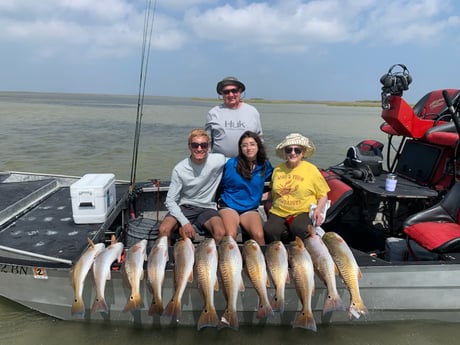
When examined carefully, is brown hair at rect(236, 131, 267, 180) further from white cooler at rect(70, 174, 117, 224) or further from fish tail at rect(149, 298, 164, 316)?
fish tail at rect(149, 298, 164, 316)

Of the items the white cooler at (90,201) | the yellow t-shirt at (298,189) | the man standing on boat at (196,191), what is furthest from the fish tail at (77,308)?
the yellow t-shirt at (298,189)

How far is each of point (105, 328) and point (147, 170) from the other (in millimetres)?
9120

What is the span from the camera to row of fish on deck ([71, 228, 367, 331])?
9.87 ft

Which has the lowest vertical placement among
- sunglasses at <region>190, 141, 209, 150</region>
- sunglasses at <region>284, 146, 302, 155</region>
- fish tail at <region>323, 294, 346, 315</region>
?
fish tail at <region>323, 294, 346, 315</region>

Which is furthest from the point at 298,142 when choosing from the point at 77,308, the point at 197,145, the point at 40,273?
the point at 40,273

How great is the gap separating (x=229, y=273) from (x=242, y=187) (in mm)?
1358

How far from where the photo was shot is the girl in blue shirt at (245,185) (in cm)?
406

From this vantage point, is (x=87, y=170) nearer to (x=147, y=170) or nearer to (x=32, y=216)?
(x=147, y=170)

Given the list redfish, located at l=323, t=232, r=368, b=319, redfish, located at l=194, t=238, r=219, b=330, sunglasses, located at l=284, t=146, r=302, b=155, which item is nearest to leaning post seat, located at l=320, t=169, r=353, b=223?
sunglasses, located at l=284, t=146, r=302, b=155

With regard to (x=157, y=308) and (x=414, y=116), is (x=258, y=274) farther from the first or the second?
(x=414, y=116)

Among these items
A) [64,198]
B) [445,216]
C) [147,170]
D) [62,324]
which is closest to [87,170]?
[147,170]

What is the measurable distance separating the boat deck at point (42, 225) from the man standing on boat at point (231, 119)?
1.61 metres

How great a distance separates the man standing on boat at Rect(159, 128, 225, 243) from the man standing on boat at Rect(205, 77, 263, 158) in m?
0.44

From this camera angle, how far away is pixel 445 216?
13.5 feet
